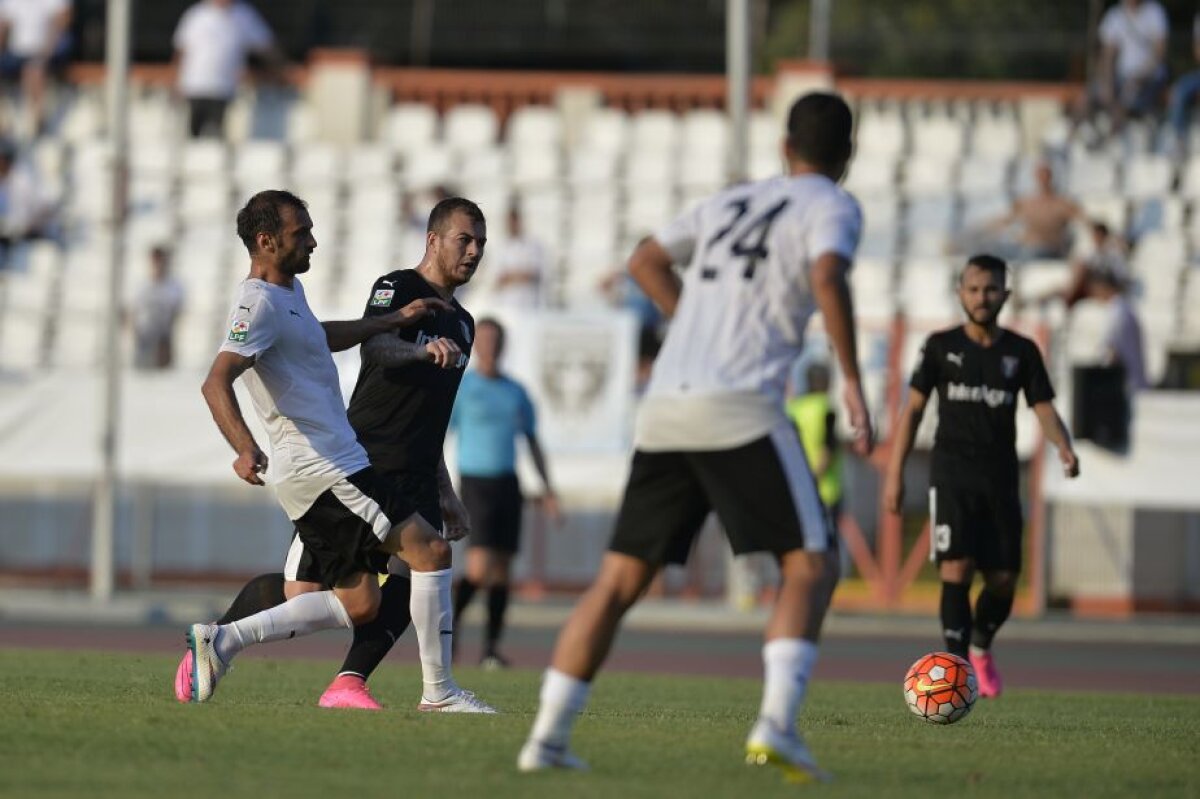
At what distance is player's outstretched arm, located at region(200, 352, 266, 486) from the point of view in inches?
358

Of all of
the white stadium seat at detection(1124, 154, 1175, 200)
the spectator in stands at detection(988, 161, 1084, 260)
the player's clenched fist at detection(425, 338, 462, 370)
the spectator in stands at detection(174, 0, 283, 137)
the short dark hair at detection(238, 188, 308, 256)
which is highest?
the spectator in stands at detection(174, 0, 283, 137)

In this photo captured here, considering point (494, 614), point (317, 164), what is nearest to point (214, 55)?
→ point (317, 164)

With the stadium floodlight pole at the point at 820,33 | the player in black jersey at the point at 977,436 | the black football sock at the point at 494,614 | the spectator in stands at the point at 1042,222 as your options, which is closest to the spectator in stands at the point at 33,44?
the stadium floodlight pole at the point at 820,33

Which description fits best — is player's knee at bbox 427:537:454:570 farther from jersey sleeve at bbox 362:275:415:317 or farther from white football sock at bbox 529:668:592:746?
white football sock at bbox 529:668:592:746

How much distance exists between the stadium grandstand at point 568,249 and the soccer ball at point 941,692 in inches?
416

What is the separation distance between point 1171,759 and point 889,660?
9.48 metres

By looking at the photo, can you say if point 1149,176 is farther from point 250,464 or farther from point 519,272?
point 250,464

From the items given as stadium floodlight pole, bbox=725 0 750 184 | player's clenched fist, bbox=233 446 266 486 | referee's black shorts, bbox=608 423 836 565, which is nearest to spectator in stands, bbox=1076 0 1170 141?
stadium floodlight pole, bbox=725 0 750 184

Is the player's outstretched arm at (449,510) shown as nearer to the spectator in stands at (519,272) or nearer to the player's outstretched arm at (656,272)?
the player's outstretched arm at (656,272)

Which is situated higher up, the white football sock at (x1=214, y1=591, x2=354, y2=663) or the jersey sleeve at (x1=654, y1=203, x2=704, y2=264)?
the jersey sleeve at (x1=654, y1=203, x2=704, y2=264)

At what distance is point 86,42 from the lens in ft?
119

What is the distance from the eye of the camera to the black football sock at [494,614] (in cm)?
1584

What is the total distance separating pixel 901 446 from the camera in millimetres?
12453

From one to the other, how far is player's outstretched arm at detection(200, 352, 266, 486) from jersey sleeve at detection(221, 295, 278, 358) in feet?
0.12
